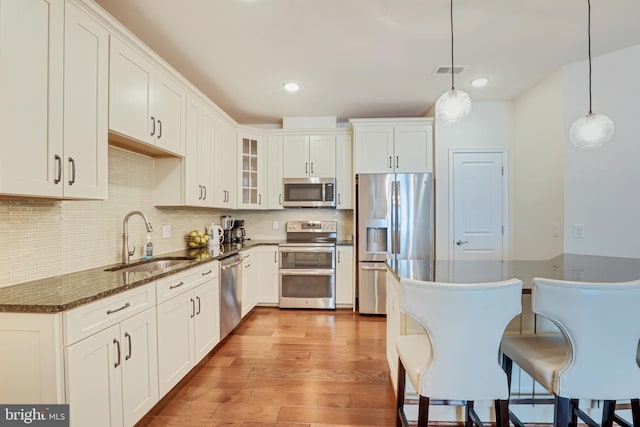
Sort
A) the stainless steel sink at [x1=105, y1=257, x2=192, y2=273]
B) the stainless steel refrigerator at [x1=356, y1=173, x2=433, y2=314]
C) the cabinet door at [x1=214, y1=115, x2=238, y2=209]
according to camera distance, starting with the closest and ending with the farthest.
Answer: the stainless steel sink at [x1=105, y1=257, x2=192, y2=273] < the cabinet door at [x1=214, y1=115, x2=238, y2=209] < the stainless steel refrigerator at [x1=356, y1=173, x2=433, y2=314]

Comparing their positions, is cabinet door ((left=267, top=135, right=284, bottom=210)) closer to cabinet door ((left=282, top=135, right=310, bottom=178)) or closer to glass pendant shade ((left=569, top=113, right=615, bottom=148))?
cabinet door ((left=282, top=135, right=310, bottom=178))

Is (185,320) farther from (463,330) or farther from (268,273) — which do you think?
(463,330)

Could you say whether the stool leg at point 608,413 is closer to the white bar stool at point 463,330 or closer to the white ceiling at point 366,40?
the white bar stool at point 463,330

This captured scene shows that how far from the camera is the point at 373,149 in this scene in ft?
12.2

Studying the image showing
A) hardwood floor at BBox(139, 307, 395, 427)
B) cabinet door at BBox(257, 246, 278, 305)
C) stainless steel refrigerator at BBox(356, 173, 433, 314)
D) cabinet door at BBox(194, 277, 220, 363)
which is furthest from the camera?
cabinet door at BBox(257, 246, 278, 305)

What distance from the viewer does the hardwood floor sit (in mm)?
1837

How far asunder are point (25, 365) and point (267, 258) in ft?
8.83

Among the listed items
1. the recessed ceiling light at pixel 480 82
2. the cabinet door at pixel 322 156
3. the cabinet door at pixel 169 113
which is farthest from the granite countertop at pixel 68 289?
the recessed ceiling light at pixel 480 82

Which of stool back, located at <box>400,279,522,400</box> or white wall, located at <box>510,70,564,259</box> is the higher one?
white wall, located at <box>510,70,564,259</box>

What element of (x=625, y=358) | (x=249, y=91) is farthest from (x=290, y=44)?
(x=625, y=358)

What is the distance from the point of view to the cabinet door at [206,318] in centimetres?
231

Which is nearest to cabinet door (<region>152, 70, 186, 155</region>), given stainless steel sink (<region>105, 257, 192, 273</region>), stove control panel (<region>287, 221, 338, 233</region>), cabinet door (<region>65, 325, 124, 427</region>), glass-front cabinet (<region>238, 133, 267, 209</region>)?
stainless steel sink (<region>105, 257, 192, 273</region>)

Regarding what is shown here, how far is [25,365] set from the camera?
1221 mm

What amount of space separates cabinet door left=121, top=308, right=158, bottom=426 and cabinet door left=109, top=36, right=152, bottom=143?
120 centimetres
